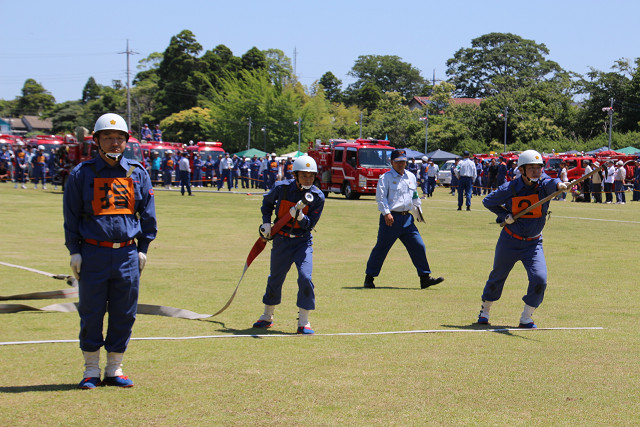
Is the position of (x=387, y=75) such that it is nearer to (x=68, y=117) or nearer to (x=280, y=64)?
(x=280, y=64)

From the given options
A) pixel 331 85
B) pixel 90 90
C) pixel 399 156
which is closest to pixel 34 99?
pixel 90 90

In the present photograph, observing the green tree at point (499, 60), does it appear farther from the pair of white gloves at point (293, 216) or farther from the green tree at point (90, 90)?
the pair of white gloves at point (293, 216)

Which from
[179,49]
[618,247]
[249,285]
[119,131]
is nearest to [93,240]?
[119,131]

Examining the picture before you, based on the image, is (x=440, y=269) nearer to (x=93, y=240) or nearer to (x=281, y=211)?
(x=281, y=211)

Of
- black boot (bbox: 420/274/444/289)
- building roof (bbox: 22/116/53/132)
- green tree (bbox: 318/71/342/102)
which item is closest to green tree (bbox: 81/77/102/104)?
building roof (bbox: 22/116/53/132)

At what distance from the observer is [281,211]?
831 centimetres

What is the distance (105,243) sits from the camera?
569 cm

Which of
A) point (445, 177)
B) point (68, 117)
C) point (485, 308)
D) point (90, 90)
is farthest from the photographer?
point (90, 90)

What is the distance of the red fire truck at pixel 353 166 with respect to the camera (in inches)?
1390

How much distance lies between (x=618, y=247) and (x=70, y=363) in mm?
13415

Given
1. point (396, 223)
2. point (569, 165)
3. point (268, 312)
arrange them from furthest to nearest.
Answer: point (569, 165) → point (396, 223) → point (268, 312)

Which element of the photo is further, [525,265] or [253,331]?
[525,265]

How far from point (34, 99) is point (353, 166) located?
511ft

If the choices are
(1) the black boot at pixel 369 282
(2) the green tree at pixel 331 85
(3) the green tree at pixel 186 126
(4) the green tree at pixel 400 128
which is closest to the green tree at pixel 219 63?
(3) the green tree at pixel 186 126
